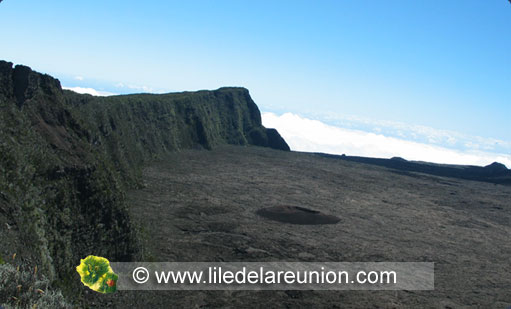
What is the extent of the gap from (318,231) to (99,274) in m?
→ 16.6

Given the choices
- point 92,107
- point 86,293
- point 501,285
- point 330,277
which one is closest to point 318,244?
point 330,277

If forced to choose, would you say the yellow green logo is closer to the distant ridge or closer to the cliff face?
the cliff face

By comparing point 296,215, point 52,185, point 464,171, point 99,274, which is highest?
point 464,171

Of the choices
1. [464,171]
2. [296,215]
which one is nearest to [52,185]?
[296,215]

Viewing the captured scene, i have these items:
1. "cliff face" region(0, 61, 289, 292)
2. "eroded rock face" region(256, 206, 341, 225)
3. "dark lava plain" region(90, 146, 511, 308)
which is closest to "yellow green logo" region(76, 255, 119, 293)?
"cliff face" region(0, 61, 289, 292)

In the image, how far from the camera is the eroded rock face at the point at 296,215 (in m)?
23.2

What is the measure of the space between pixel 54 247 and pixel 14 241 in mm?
2052

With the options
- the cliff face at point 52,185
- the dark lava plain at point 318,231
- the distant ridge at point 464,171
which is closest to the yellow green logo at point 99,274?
the cliff face at point 52,185

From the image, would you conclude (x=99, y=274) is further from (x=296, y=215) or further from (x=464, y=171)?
(x=464, y=171)

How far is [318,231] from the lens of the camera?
2139 cm

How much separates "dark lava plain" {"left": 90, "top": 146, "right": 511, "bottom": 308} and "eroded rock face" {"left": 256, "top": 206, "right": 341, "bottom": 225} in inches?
24.8

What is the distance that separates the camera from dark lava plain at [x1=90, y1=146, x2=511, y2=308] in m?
13.2

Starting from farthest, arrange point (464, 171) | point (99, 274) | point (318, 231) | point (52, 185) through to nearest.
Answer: point (464, 171), point (318, 231), point (52, 185), point (99, 274)

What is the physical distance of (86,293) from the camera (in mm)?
10508
